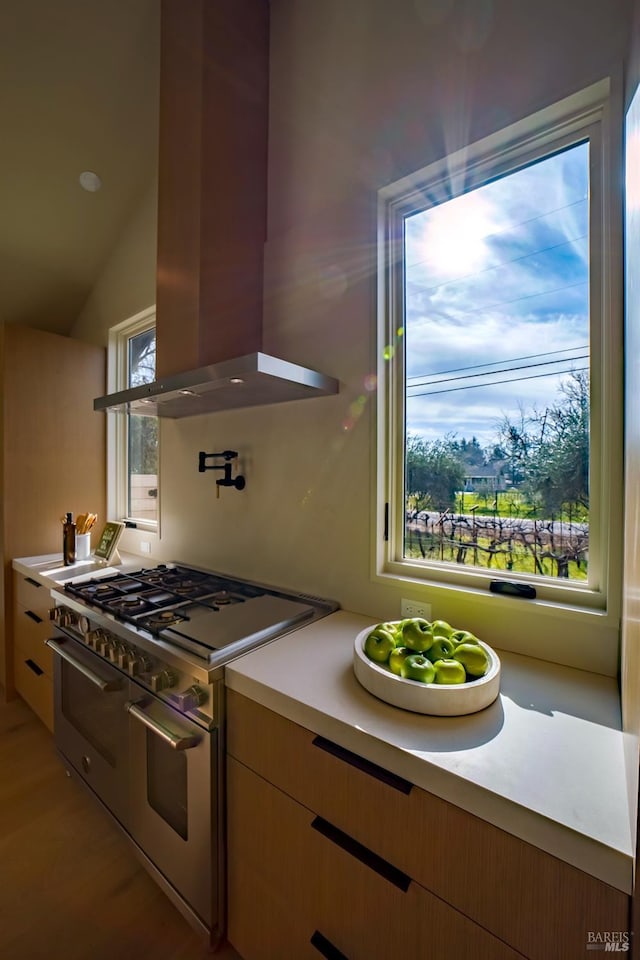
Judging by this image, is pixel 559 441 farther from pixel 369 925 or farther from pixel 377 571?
pixel 369 925

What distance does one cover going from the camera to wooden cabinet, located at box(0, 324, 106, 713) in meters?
2.38

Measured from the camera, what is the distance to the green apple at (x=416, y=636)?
98 centimetres

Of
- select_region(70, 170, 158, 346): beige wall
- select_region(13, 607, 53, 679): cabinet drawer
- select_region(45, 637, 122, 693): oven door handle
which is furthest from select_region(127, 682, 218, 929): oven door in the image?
select_region(70, 170, 158, 346): beige wall

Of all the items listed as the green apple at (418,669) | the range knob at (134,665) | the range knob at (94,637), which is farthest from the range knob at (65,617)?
the green apple at (418,669)

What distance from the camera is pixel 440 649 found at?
969 millimetres

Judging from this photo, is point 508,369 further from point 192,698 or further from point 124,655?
point 124,655

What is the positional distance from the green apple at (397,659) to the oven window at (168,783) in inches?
26.6

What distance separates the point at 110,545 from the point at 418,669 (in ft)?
6.68

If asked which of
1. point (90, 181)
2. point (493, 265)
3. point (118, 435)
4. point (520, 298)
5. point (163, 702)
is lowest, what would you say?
point (163, 702)

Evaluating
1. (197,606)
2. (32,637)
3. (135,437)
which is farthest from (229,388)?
(32,637)

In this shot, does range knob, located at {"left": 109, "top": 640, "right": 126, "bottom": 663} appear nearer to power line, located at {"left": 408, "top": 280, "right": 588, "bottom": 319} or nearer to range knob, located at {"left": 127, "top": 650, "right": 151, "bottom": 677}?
range knob, located at {"left": 127, "top": 650, "right": 151, "bottom": 677}

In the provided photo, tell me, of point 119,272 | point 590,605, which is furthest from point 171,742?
point 119,272

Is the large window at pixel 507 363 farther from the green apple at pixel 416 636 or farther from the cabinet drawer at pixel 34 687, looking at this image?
the cabinet drawer at pixel 34 687

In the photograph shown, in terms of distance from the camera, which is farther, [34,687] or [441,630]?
[34,687]
